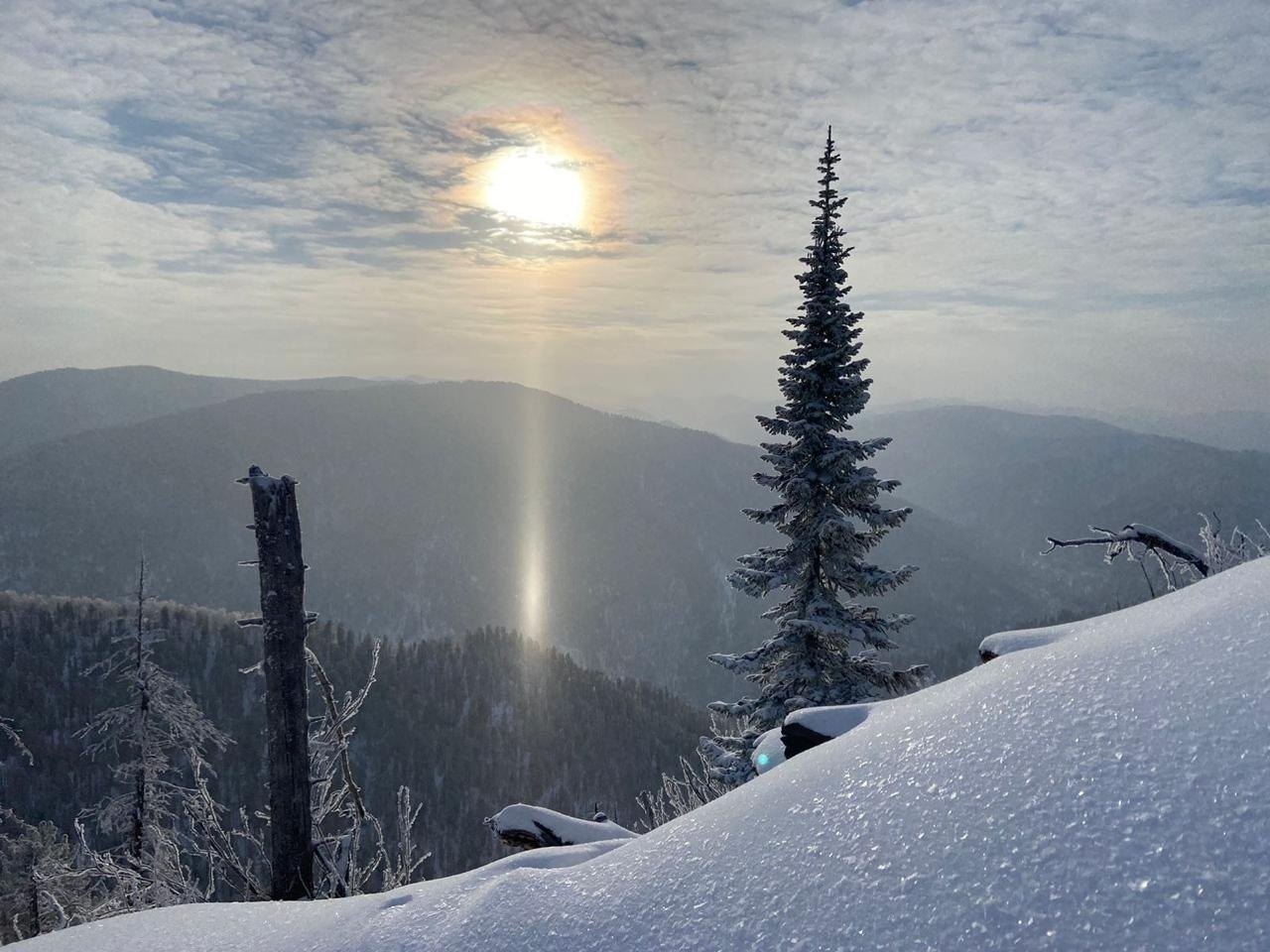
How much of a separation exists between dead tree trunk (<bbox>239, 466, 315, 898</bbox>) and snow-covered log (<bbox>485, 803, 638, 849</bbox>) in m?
2.19

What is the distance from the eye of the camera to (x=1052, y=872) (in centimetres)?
173

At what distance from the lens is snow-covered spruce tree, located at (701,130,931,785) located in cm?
1127

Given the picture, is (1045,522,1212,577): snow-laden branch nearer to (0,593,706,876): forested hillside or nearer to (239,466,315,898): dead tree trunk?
(239,466,315,898): dead tree trunk

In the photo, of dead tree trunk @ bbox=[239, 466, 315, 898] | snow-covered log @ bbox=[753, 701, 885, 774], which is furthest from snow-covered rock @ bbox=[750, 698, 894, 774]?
dead tree trunk @ bbox=[239, 466, 315, 898]

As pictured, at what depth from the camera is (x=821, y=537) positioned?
11.3 meters

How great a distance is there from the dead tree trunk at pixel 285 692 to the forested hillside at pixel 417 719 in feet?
383

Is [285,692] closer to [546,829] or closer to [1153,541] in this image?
[546,829]

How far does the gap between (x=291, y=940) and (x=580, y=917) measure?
129cm

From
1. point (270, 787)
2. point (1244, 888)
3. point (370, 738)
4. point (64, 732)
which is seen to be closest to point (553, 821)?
point (270, 787)

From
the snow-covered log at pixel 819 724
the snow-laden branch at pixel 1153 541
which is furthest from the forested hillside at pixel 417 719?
the snow-covered log at pixel 819 724

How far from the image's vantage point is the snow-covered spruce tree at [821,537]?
444 inches

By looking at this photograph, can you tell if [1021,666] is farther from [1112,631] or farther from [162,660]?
[162,660]

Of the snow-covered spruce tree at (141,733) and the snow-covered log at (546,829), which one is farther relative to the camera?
the snow-covered spruce tree at (141,733)

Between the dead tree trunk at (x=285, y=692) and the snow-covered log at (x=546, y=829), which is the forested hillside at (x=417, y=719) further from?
the snow-covered log at (x=546, y=829)
